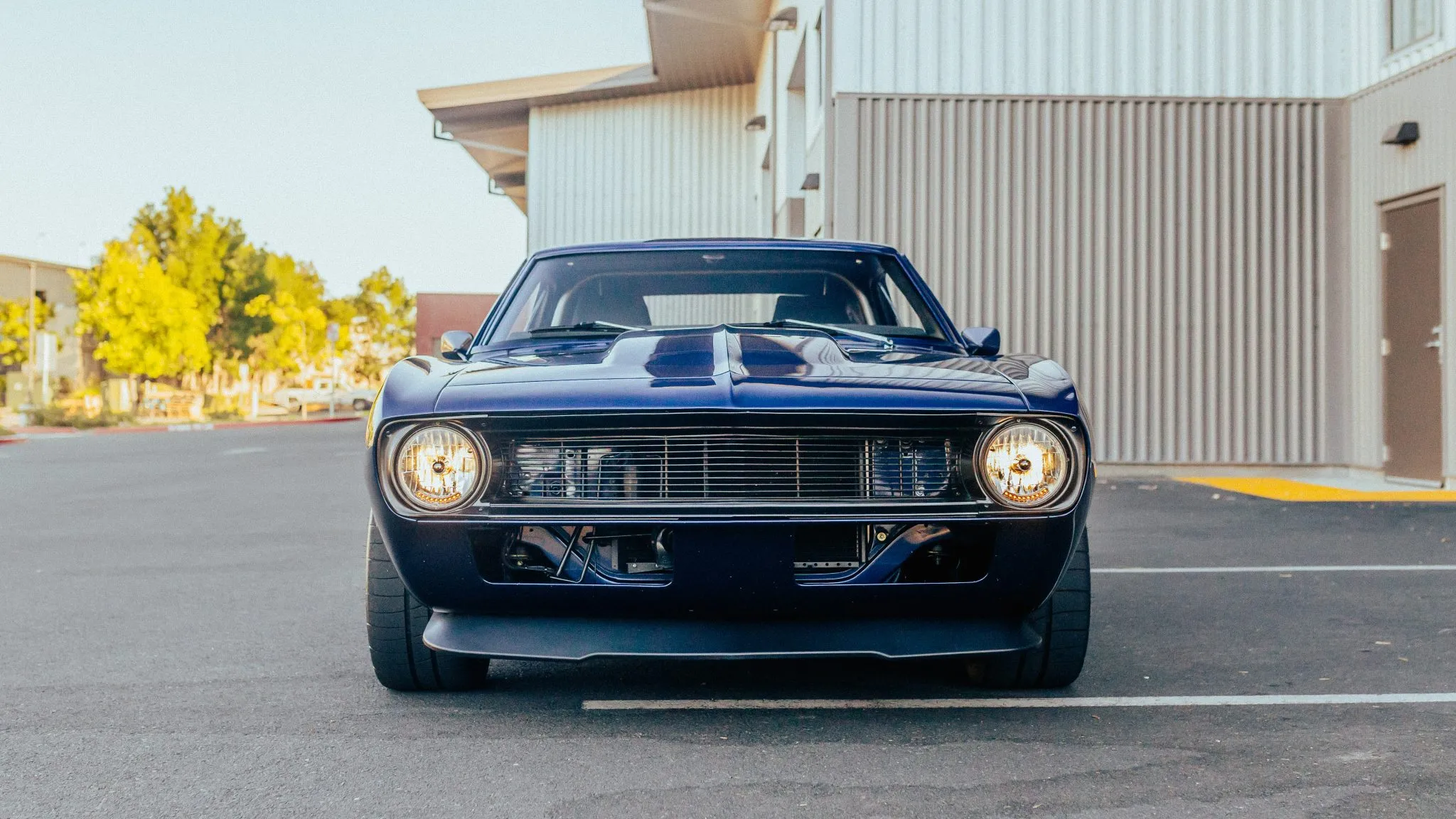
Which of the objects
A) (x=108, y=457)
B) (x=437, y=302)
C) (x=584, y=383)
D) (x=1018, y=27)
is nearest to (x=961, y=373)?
(x=584, y=383)

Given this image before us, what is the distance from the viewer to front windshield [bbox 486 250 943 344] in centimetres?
455

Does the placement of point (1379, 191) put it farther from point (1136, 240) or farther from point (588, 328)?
point (588, 328)

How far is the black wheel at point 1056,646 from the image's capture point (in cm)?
345

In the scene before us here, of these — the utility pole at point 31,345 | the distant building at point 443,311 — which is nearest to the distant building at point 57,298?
the utility pole at point 31,345

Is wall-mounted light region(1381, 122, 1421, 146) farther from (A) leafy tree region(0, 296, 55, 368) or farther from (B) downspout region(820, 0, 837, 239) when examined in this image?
(A) leafy tree region(0, 296, 55, 368)

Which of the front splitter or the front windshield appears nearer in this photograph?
the front splitter

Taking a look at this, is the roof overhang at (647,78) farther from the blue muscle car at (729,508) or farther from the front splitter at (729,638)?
the front splitter at (729,638)

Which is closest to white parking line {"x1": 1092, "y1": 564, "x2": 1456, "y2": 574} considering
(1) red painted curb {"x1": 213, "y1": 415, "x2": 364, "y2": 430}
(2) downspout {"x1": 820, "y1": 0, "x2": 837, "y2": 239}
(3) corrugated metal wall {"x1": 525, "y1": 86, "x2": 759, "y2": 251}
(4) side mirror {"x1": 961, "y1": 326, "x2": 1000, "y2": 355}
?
(4) side mirror {"x1": 961, "y1": 326, "x2": 1000, "y2": 355}

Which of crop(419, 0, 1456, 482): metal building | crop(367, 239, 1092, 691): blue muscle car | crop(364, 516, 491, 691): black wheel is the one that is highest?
crop(419, 0, 1456, 482): metal building

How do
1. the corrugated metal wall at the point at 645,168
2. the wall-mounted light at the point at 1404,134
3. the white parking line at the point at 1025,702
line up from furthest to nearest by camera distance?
1. the corrugated metal wall at the point at 645,168
2. the wall-mounted light at the point at 1404,134
3. the white parking line at the point at 1025,702

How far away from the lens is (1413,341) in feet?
33.6

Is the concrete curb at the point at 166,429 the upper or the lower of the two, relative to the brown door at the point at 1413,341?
lower

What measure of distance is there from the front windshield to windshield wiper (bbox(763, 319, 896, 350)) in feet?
0.66

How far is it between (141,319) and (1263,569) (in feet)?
115
